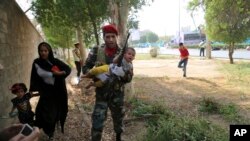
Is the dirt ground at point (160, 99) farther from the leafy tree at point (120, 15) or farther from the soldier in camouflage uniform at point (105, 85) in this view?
the leafy tree at point (120, 15)

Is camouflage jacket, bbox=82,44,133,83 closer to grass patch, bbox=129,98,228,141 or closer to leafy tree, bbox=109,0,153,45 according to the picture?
grass patch, bbox=129,98,228,141

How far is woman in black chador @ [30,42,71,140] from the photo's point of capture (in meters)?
5.69

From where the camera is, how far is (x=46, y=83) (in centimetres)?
576

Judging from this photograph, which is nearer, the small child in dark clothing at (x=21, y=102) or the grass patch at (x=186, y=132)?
the grass patch at (x=186, y=132)

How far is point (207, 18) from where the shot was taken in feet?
78.1

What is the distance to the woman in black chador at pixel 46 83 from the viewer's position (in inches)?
224

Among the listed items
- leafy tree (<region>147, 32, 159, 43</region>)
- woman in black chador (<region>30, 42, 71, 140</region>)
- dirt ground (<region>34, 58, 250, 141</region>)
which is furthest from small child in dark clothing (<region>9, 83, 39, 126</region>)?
leafy tree (<region>147, 32, 159, 43</region>)

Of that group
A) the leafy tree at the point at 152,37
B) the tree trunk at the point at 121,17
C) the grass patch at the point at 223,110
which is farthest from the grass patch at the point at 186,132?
the leafy tree at the point at 152,37

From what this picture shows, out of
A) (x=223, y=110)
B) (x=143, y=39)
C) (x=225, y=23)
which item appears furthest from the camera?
(x=143, y=39)

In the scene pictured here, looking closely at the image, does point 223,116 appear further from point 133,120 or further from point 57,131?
point 57,131

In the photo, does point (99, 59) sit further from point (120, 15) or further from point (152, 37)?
point (152, 37)

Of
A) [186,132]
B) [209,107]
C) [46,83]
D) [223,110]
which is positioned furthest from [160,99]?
[46,83]

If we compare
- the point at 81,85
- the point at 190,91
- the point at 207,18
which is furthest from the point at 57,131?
Result: the point at 207,18

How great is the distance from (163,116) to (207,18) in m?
18.2
